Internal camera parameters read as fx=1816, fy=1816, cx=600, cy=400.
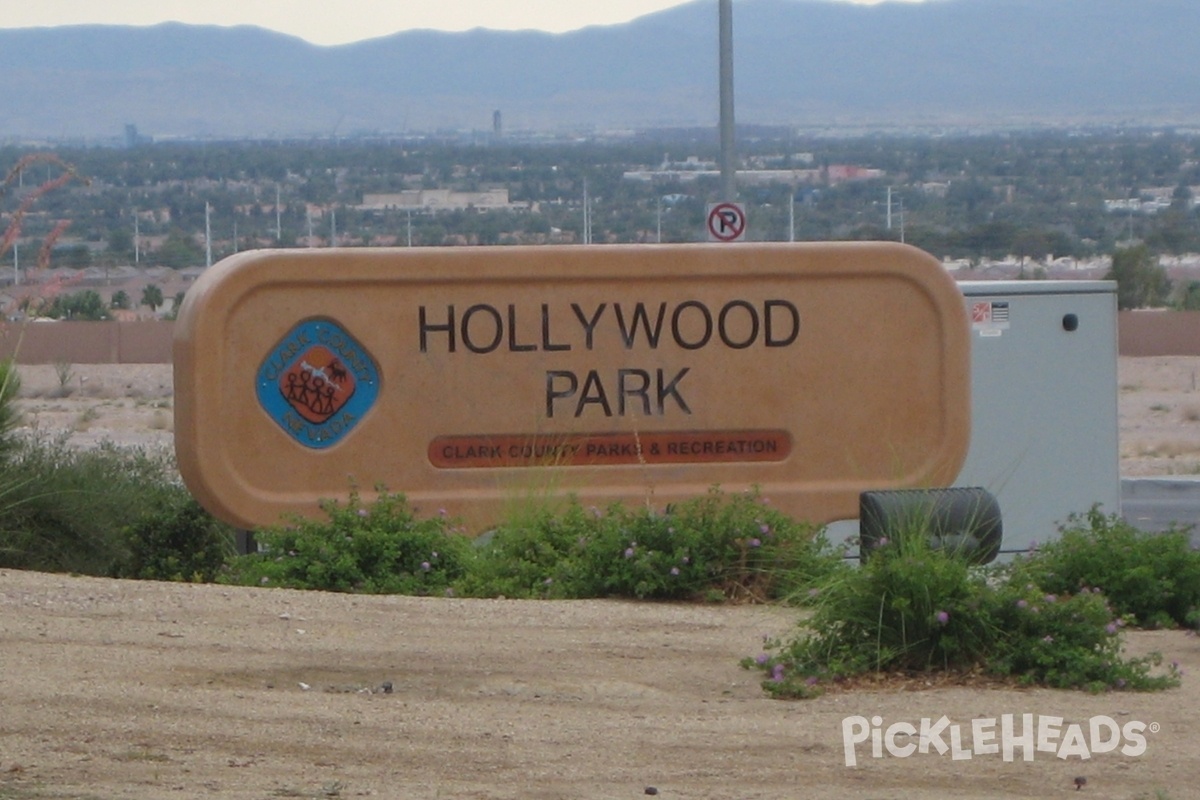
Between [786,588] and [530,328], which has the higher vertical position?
[530,328]

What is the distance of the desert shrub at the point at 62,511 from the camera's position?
10.7 m

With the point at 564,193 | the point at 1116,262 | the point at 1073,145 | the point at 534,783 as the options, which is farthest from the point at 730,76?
the point at 1073,145

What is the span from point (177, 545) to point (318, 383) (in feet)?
6.54

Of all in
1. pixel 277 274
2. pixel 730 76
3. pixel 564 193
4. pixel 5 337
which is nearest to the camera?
pixel 277 274

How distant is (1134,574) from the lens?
819 centimetres

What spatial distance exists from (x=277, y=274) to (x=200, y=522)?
2.22 m

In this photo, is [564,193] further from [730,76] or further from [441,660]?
[441,660]

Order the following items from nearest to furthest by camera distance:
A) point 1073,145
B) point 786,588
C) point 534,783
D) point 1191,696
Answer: point 534,783 < point 1191,696 < point 786,588 < point 1073,145

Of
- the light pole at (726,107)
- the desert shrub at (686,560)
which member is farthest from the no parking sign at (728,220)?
the desert shrub at (686,560)

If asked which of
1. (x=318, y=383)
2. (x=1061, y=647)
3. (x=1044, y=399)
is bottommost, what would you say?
(x=1061, y=647)

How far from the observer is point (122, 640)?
726 cm

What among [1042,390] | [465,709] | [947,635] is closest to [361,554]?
[465,709]

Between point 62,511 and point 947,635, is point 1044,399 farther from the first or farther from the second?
point 62,511

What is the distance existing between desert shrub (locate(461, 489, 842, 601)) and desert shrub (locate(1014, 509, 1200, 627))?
3.34 feet
